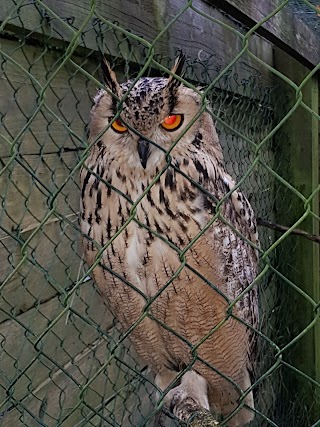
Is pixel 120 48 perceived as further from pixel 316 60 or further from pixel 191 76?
pixel 316 60

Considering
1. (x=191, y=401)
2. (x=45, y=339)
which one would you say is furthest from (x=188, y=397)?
(x=45, y=339)

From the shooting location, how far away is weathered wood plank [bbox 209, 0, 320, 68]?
183 centimetres

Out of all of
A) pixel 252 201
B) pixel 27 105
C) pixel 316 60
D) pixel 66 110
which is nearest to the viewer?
pixel 27 105

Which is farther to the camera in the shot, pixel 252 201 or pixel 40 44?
pixel 252 201

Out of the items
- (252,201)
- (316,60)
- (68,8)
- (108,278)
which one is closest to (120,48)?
(68,8)

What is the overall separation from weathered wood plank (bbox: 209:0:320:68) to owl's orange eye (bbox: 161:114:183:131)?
1.30ft

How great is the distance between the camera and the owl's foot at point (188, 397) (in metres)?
1.60

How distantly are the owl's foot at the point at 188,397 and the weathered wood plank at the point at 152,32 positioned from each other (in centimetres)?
123

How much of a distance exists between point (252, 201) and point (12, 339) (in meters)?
1.67

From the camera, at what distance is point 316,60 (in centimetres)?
274

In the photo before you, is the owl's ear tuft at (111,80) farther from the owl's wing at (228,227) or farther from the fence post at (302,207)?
the fence post at (302,207)

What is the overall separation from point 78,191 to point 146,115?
0.73 metres

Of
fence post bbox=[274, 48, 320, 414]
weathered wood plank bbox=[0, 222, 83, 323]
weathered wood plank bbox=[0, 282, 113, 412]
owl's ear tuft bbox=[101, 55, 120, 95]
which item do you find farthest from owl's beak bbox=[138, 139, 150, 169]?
fence post bbox=[274, 48, 320, 414]

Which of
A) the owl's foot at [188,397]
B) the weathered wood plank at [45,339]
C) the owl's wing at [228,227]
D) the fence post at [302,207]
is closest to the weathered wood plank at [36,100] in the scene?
the owl's wing at [228,227]
